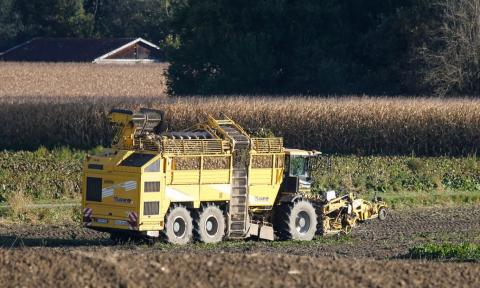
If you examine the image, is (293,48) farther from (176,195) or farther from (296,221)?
(176,195)

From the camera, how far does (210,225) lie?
90.5 ft

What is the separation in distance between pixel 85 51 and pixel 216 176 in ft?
235

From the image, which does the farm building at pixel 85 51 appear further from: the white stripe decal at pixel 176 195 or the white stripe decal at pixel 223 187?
the white stripe decal at pixel 176 195

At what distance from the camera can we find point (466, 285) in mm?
18500

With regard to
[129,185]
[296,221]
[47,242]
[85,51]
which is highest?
[85,51]

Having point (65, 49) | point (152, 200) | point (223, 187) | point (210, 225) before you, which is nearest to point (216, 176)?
point (223, 187)

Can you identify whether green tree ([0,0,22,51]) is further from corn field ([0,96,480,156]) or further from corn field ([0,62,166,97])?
corn field ([0,96,480,156])

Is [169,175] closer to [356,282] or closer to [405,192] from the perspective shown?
[356,282]

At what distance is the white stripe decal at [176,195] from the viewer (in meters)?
26.5

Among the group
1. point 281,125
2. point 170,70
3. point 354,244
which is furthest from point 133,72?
point 354,244

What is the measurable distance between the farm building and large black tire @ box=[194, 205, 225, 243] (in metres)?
70.0

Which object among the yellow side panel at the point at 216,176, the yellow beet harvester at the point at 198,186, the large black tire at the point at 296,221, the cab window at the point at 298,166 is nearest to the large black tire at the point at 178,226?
the yellow beet harvester at the point at 198,186

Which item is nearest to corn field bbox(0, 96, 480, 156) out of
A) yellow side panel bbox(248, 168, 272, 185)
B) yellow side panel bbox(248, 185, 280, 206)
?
yellow side panel bbox(248, 185, 280, 206)

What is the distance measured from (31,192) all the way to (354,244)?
36.8 feet
